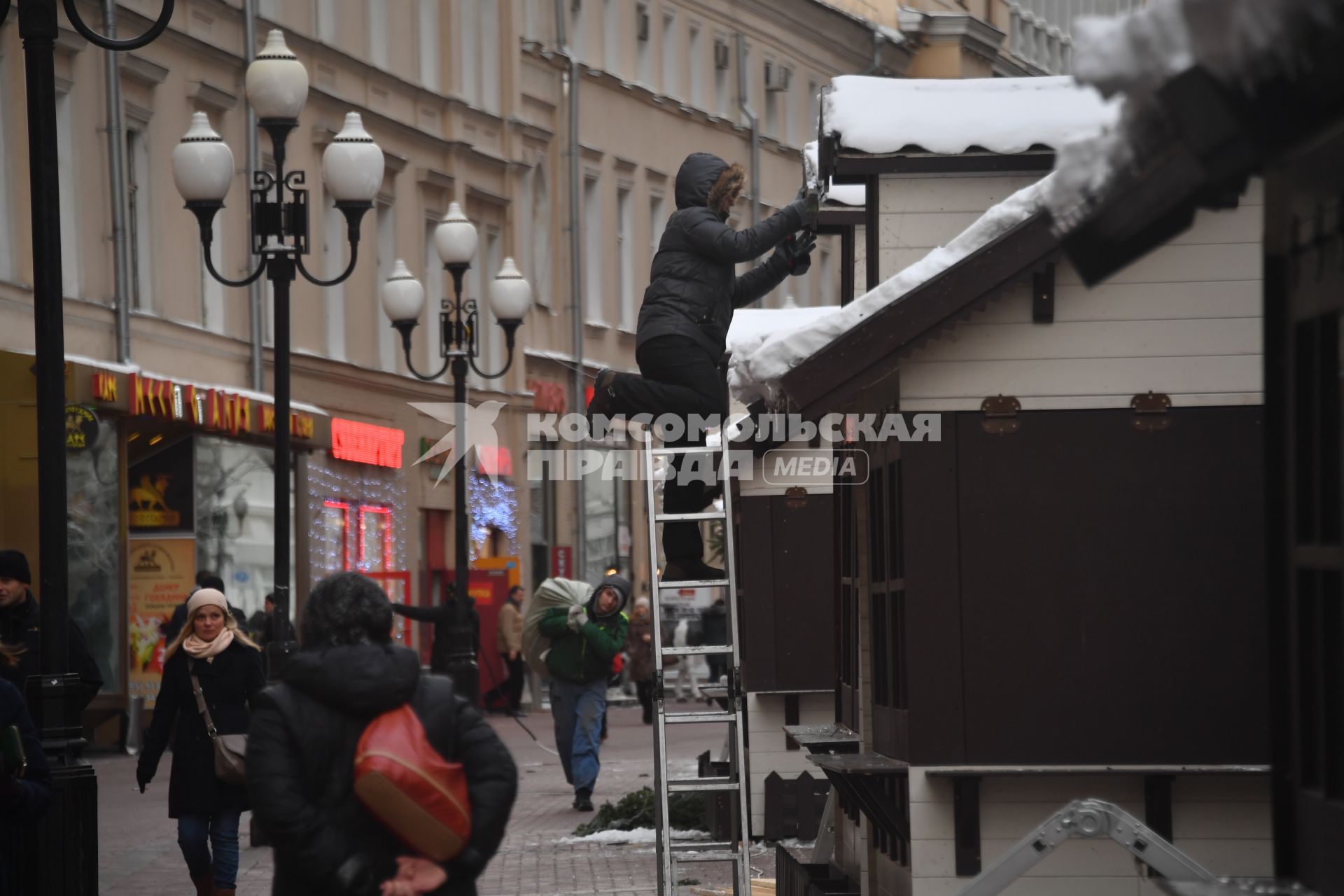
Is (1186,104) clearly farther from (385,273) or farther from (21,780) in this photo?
(385,273)

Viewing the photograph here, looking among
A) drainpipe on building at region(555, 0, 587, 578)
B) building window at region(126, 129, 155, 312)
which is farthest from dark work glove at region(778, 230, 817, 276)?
drainpipe on building at region(555, 0, 587, 578)

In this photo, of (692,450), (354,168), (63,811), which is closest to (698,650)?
(692,450)

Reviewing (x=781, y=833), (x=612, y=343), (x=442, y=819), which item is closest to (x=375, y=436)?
(x=612, y=343)

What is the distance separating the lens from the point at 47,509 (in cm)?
1026

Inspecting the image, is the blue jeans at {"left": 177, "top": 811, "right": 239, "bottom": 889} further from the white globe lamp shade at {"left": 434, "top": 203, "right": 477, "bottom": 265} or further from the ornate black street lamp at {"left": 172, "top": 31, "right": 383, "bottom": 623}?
the white globe lamp shade at {"left": 434, "top": 203, "right": 477, "bottom": 265}

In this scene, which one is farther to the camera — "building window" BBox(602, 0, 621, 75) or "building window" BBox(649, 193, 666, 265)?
"building window" BBox(649, 193, 666, 265)

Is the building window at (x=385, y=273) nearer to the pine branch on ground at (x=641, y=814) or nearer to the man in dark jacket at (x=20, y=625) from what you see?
the pine branch on ground at (x=641, y=814)

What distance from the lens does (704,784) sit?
11875 millimetres

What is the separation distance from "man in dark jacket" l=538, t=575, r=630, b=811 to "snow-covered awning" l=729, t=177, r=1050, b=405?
10382mm

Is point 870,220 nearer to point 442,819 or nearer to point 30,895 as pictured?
point 30,895

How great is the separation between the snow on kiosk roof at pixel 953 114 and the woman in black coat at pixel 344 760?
192 inches

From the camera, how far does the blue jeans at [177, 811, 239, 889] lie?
37.4ft

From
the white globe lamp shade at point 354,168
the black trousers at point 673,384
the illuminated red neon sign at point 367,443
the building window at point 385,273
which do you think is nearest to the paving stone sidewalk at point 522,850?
the black trousers at point 673,384

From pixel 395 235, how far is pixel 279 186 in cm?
2142
